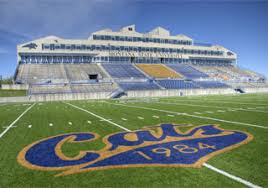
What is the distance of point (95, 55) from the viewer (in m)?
71.1

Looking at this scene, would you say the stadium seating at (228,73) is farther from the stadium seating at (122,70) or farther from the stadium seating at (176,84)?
the stadium seating at (122,70)

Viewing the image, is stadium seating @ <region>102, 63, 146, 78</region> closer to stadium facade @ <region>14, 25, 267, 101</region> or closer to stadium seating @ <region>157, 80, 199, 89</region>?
stadium facade @ <region>14, 25, 267, 101</region>

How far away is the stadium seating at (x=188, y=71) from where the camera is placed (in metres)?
68.6

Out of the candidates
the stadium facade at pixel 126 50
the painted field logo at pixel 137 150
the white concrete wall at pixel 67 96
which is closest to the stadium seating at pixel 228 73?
the stadium facade at pixel 126 50

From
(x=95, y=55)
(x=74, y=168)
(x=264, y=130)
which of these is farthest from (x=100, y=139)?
(x=95, y=55)

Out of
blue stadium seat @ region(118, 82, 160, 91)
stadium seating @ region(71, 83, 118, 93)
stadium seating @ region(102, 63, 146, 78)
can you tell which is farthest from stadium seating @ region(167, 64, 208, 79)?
stadium seating @ region(71, 83, 118, 93)

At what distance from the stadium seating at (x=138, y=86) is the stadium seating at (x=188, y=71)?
45.3ft

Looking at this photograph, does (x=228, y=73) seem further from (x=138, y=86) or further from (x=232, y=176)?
(x=232, y=176)

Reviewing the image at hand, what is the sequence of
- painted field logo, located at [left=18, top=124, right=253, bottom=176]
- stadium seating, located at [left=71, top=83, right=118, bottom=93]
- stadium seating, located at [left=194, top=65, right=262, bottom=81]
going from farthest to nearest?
stadium seating, located at [left=194, top=65, right=262, bottom=81] < stadium seating, located at [left=71, top=83, right=118, bottom=93] < painted field logo, located at [left=18, top=124, right=253, bottom=176]

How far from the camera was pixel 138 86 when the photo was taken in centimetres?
5656

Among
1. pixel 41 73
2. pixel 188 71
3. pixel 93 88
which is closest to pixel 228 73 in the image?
pixel 188 71

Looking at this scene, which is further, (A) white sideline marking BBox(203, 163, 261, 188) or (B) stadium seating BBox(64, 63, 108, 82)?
(B) stadium seating BBox(64, 63, 108, 82)

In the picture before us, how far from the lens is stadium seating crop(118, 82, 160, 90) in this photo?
179 feet

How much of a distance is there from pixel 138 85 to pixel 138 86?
0.88 metres
